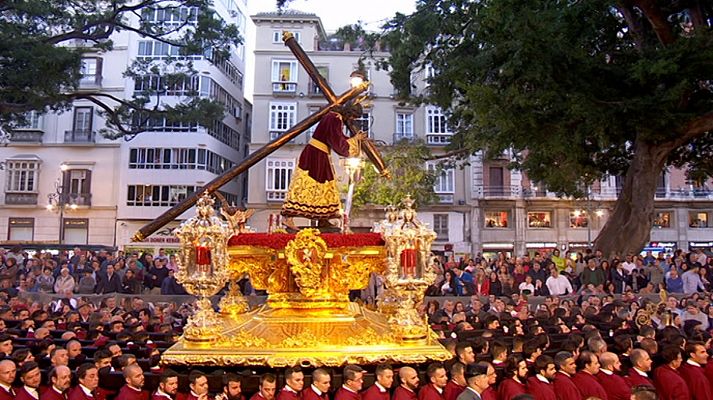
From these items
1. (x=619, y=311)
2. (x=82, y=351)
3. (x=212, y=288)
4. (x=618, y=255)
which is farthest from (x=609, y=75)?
(x=82, y=351)

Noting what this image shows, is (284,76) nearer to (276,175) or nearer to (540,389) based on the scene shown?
(276,175)

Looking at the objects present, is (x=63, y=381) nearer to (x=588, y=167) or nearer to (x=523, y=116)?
(x=523, y=116)

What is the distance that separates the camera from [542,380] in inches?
281

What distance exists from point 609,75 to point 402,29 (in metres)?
7.33

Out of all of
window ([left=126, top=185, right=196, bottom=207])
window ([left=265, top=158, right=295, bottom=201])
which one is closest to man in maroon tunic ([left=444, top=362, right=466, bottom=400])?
window ([left=265, top=158, right=295, bottom=201])

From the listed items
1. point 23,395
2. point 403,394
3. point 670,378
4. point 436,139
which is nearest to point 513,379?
point 403,394

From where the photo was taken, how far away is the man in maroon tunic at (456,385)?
695cm

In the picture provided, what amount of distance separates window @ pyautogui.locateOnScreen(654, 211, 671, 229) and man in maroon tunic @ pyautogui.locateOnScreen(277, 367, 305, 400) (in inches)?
1579

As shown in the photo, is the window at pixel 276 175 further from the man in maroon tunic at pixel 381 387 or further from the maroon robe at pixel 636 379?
the maroon robe at pixel 636 379

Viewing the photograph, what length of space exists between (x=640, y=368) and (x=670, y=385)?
44 cm

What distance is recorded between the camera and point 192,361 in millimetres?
7465

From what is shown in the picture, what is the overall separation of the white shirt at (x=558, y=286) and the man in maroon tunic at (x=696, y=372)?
8145 mm

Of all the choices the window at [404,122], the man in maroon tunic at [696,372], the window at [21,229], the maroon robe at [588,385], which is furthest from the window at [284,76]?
the maroon robe at [588,385]

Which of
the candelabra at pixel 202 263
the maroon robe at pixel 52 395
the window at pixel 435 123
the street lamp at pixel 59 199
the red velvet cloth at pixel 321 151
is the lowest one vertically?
the maroon robe at pixel 52 395
